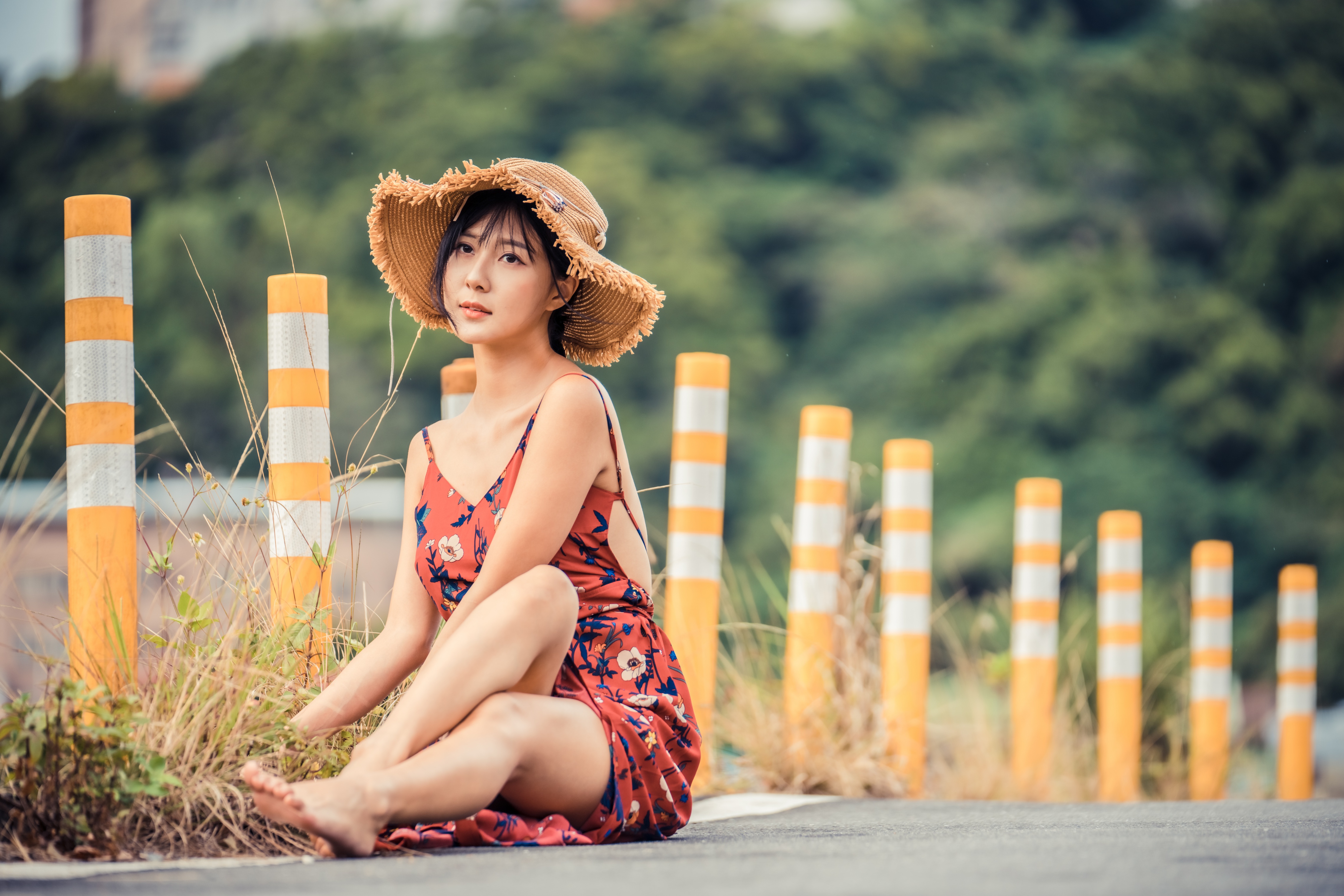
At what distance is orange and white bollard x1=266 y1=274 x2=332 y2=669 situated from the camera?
2.98 metres

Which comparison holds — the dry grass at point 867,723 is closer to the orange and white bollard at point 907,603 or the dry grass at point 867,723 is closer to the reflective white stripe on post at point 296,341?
the orange and white bollard at point 907,603

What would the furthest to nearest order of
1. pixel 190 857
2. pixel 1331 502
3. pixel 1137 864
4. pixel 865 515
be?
pixel 1331 502 → pixel 865 515 → pixel 190 857 → pixel 1137 864

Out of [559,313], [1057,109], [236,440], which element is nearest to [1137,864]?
[559,313]

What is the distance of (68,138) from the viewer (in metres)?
28.4

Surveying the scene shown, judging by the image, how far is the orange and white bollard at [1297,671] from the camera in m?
6.54

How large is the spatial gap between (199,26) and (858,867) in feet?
109

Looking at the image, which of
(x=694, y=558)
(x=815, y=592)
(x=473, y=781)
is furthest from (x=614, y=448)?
(x=815, y=592)

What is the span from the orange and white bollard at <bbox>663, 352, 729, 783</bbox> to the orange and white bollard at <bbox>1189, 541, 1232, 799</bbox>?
262 cm

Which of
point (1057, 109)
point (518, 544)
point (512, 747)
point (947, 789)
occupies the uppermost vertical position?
point (1057, 109)

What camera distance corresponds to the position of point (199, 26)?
3200 cm

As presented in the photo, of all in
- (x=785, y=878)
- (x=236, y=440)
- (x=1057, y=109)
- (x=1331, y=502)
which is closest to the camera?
(x=785, y=878)

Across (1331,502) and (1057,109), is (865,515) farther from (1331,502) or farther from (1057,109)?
(1057,109)

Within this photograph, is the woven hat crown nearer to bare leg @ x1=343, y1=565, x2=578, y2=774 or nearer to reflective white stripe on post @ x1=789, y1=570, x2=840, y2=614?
bare leg @ x1=343, y1=565, x2=578, y2=774

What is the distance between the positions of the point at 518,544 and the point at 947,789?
2.61 m
